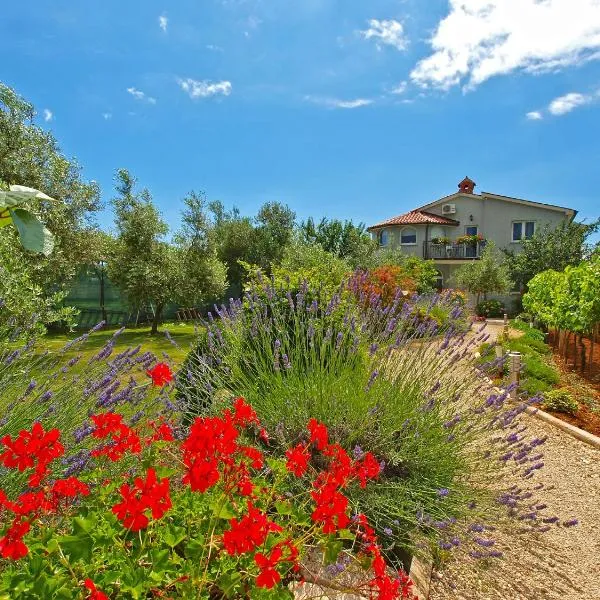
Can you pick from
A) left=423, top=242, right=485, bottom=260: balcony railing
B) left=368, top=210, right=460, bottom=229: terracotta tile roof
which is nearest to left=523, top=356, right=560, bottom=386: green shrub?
left=423, top=242, right=485, bottom=260: balcony railing

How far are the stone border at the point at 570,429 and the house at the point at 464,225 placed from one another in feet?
78.7

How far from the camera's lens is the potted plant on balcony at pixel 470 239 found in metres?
28.4

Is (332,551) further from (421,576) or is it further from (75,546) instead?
(421,576)

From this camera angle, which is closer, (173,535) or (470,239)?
(173,535)

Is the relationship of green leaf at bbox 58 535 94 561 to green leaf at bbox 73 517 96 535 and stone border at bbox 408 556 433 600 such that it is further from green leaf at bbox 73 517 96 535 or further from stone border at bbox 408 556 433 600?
stone border at bbox 408 556 433 600

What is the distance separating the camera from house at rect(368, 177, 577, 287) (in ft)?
93.8

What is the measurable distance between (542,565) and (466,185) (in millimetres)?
32441

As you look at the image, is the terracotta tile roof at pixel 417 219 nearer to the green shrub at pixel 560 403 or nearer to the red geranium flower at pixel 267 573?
the green shrub at pixel 560 403

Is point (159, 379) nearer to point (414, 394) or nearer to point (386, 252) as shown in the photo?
point (414, 394)

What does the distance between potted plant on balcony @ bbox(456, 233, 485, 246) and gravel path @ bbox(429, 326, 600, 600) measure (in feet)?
86.8

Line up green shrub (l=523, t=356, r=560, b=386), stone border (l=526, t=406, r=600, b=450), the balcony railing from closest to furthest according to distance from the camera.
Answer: stone border (l=526, t=406, r=600, b=450)
green shrub (l=523, t=356, r=560, b=386)
the balcony railing

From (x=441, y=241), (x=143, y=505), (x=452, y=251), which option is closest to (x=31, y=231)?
(x=143, y=505)


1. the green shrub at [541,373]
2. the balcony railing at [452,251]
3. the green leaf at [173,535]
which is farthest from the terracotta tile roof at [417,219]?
the green leaf at [173,535]

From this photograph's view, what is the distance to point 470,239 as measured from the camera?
93.1 ft
